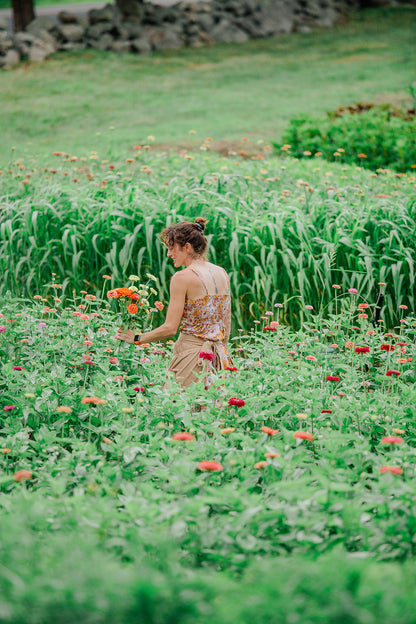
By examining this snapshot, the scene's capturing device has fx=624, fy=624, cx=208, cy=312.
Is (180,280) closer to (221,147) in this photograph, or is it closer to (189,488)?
(189,488)

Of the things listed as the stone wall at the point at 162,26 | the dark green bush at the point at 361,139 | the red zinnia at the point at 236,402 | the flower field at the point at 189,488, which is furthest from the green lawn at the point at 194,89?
the red zinnia at the point at 236,402

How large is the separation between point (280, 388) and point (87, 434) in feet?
3.03

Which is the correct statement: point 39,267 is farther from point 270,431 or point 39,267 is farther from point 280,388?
point 270,431

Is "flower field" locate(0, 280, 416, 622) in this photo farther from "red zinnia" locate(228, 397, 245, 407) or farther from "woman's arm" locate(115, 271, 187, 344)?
"woman's arm" locate(115, 271, 187, 344)

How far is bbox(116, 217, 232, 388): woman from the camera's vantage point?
3420 mm

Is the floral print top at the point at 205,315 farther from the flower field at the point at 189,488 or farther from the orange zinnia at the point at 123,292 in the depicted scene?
the orange zinnia at the point at 123,292

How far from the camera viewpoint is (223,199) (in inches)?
200

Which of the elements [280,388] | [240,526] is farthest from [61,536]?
[280,388]

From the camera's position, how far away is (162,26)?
17.4m

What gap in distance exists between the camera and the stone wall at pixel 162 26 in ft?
51.9

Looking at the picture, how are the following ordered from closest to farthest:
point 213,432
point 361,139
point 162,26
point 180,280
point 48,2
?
point 213,432 < point 180,280 < point 361,139 < point 162,26 < point 48,2

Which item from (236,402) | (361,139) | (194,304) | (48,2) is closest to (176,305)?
(194,304)

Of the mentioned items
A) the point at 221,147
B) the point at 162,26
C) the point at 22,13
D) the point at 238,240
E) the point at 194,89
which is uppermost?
the point at 22,13

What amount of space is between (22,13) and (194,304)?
1623cm
